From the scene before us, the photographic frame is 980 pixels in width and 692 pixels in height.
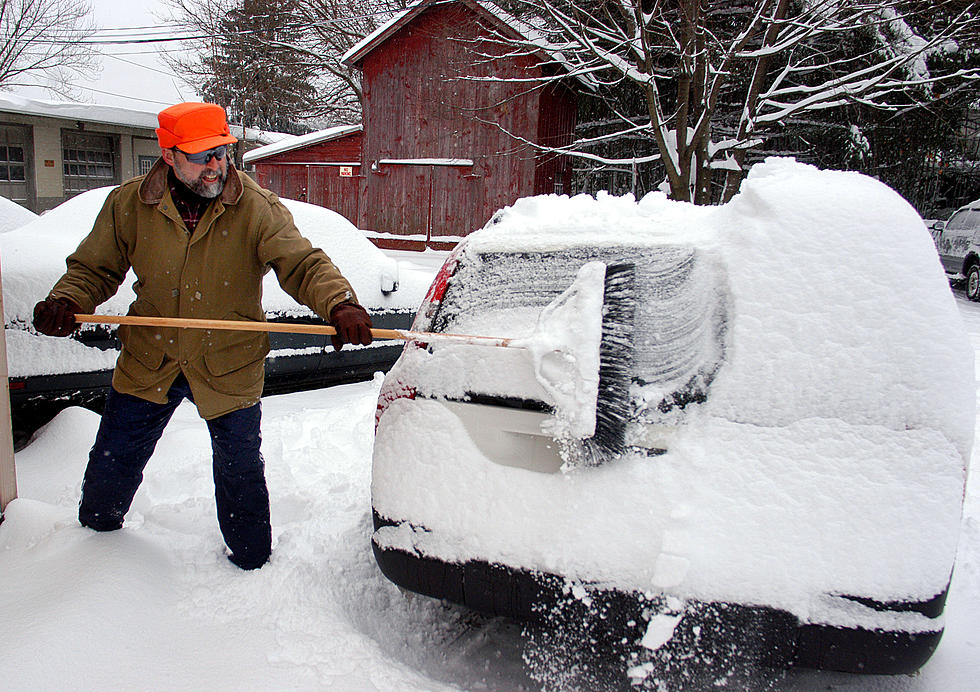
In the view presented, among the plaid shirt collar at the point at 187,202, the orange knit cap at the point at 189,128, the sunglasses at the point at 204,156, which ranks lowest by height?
the plaid shirt collar at the point at 187,202

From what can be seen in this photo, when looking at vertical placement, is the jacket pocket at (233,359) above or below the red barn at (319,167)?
below

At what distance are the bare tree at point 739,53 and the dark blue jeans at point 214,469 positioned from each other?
352 inches

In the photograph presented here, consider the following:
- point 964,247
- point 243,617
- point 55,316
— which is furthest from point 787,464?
point 964,247

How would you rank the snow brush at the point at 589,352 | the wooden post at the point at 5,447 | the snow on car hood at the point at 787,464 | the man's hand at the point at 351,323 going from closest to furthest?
the snow on car hood at the point at 787,464 < the snow brush at the point at 589,352 < the man's hand at the point at 351,323 < the wooden post at the point at 5,447

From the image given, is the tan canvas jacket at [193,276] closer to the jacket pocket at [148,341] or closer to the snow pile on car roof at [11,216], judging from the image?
the jacket pocket at [148,341]

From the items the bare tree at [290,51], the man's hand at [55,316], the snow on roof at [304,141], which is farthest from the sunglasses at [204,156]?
the bare tree at [290,51]

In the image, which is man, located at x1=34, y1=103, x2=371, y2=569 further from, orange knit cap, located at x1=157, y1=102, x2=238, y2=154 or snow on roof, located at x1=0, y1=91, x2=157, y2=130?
snow on roof, located at x1=0, y1=91, x2=157, y2=130

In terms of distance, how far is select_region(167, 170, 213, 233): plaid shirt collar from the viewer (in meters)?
2.38

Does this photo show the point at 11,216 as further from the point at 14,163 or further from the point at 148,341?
the point at 14,163

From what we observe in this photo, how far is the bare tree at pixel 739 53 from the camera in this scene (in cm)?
967

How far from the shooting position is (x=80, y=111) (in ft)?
77.4

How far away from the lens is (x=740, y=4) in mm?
12062

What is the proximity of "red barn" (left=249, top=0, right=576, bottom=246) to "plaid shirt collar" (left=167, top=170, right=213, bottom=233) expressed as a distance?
12261mm

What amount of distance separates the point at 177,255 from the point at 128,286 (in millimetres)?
1991
